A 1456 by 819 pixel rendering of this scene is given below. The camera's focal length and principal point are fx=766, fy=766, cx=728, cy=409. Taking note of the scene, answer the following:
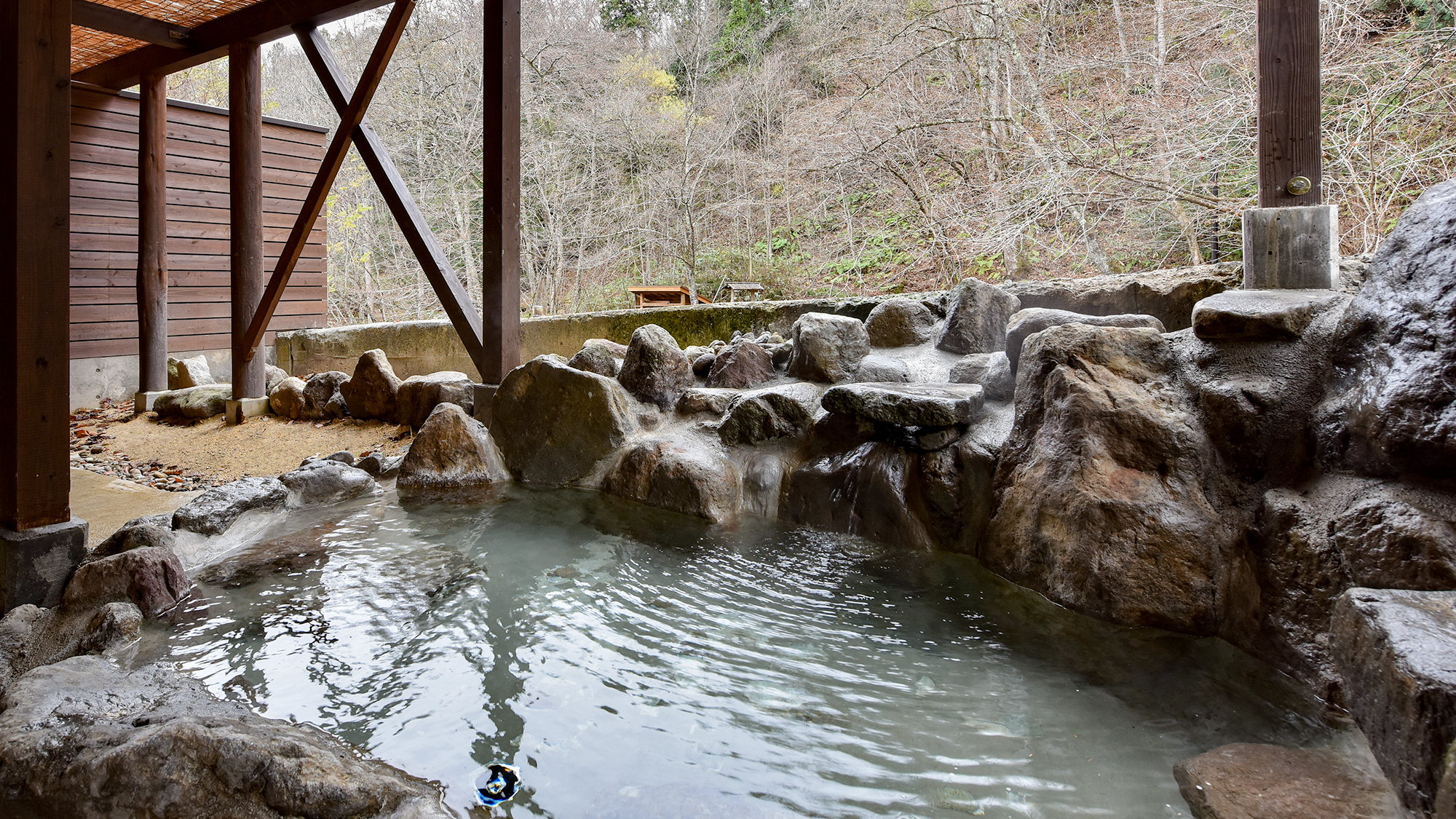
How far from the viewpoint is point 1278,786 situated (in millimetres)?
1667

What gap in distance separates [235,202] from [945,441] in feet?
18.8

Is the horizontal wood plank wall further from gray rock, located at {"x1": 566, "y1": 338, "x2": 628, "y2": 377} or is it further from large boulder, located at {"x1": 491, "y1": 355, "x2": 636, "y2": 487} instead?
large boulder, located at {"x1": 491, "y1": 355, "x2": 636, "y2": 487}

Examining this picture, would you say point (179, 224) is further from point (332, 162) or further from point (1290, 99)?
point (1290, 99)

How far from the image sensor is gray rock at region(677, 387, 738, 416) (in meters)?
4.47

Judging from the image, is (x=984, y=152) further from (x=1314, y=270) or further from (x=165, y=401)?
(x=165, y=401)

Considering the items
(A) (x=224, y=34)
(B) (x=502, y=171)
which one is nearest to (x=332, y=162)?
(A) (x=224, y=34)

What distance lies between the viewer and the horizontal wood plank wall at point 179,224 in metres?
7.04

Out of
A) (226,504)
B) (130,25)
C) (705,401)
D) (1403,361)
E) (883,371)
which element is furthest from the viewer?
(130,25)

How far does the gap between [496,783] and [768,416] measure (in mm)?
2652

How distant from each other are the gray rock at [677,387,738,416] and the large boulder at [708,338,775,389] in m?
0.14

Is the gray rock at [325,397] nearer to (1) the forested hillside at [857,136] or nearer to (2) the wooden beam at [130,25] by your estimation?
(2) the wooden beam at [130,25]

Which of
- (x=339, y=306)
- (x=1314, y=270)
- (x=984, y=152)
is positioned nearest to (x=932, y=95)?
(x=984, y=152)

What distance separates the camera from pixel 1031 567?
2.87 metres

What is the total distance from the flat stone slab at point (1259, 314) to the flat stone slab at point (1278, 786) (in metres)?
1.55
